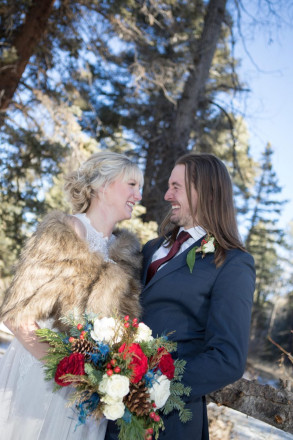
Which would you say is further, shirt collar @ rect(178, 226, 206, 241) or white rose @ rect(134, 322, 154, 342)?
shirt collar @ rect(178, 226, 206, 241)

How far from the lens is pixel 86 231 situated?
319 cm

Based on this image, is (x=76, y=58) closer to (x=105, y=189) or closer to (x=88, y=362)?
(x=105, y=189)

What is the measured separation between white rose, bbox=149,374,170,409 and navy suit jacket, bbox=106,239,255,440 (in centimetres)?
26

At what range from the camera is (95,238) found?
328 centimetres

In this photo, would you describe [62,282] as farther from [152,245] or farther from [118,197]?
[152,245]

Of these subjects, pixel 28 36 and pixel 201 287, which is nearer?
pixel 201 287

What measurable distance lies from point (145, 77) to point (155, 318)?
8.09m

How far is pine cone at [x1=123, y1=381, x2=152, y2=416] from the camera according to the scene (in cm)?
208

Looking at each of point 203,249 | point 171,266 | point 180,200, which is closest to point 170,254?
point 171,266

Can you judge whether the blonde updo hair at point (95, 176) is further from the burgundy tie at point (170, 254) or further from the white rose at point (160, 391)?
the white rose at point (160, 391)

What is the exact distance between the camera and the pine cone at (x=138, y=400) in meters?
2.08

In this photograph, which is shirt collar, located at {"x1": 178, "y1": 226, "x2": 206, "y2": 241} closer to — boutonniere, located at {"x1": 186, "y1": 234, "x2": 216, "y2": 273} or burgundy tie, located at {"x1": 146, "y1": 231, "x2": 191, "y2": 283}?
burgundy tie, located at {"x1": 146, "y1": 231, "x2": 191, "y2": 283}

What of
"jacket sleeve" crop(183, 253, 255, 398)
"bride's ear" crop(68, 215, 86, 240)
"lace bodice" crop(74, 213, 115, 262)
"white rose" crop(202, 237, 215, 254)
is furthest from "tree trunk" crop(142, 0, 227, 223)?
"jacket sleeve" crop(183, 253, 255, 398)

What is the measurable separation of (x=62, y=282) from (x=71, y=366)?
2.55ft
